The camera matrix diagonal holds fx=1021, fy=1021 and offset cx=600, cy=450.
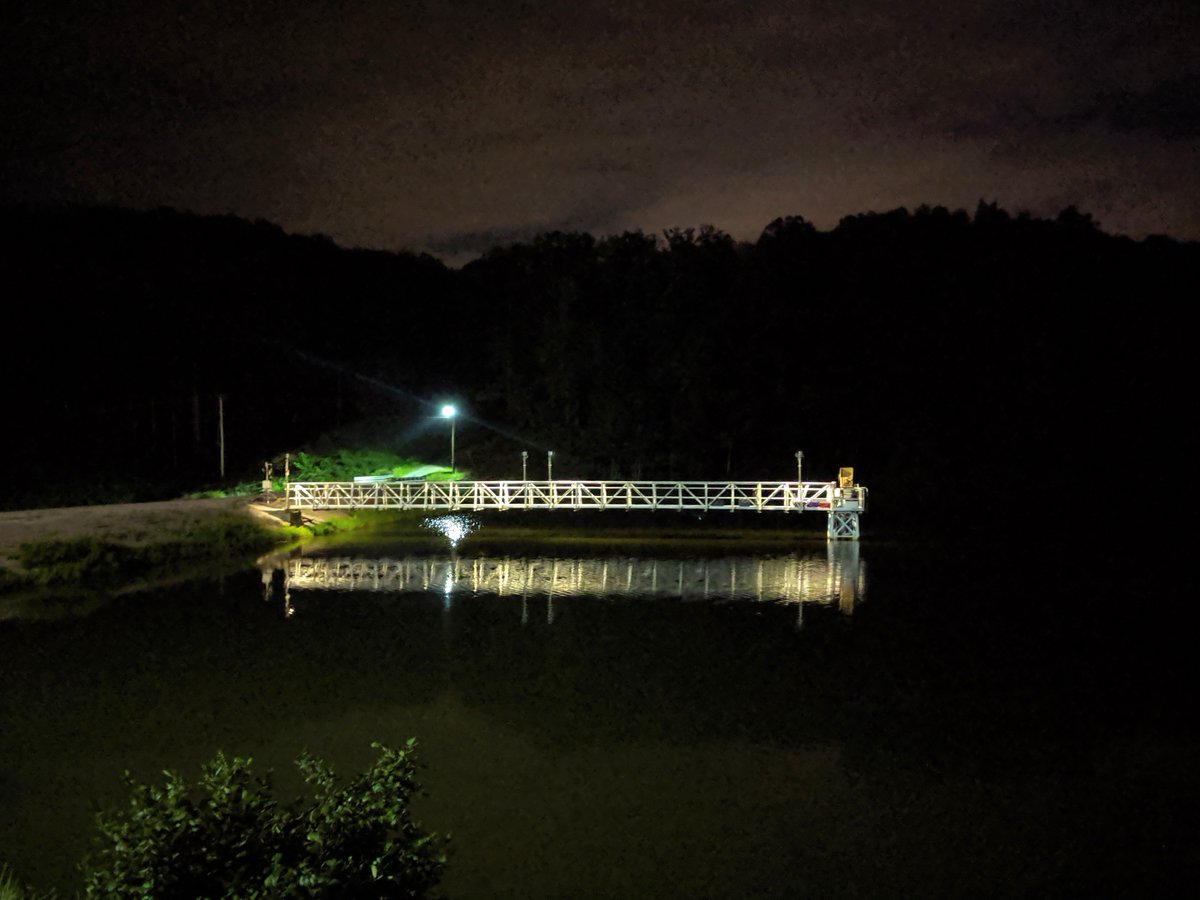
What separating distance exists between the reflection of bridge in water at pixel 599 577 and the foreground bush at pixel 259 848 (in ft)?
60.6

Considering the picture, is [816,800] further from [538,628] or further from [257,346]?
[257,346]

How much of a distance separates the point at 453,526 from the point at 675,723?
98.7 feet

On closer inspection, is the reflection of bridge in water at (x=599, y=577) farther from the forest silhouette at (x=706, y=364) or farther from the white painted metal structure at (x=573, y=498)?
the forest silhouette at (x=706, y=364)

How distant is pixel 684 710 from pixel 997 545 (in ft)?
88.4

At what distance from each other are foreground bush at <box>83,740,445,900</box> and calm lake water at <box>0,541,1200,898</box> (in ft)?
12.3

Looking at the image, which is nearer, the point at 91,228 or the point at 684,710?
the point at 684,710

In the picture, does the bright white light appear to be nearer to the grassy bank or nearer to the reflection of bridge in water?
the reflection of bridge in water

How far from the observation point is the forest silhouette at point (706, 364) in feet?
178

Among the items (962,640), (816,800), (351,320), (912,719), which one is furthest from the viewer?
(351,320)

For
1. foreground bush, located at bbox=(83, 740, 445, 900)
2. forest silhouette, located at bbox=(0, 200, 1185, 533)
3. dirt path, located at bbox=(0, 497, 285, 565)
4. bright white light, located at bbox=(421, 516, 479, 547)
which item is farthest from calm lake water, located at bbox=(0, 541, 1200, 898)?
forest silhouette, located at bbox=(0, 200, 1185, 533)

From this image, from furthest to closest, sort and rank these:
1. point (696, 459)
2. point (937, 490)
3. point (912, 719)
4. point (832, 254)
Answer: point (832, 254)
point (696, 459)
point (937, 490)
point (912, 719)

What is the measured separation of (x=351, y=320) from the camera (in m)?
77.2

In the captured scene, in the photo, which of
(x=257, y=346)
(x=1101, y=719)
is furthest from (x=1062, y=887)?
(x=257, y=346)

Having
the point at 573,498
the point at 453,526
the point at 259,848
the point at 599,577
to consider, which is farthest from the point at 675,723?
the point at 453,526
